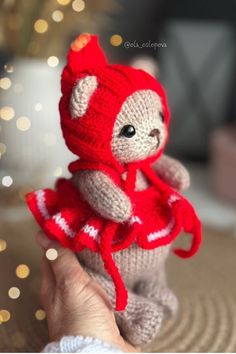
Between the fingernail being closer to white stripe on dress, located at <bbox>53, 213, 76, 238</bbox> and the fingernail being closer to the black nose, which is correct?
white stripe on dress, located at <bbox>53, 213, 76, 238</bbox>

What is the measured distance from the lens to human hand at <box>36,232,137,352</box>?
0.51m

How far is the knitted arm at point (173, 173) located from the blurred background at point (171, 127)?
0.14 m

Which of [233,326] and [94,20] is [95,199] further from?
[94,20]

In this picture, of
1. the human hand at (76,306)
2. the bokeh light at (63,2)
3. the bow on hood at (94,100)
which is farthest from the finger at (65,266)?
the bokeh light at (63,2)

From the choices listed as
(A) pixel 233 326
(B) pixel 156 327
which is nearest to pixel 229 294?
(A) pixel 233 326

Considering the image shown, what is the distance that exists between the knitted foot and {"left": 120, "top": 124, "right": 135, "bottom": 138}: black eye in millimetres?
191

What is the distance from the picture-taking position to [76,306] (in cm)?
53

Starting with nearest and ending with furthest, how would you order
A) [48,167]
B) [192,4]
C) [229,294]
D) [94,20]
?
1. [229,294]
2. [48,167]
3. [94,20]
4. [192,4]

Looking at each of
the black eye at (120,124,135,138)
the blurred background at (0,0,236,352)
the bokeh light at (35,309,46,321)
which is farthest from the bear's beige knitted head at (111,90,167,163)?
the bokeh light at (35,309,46,321)

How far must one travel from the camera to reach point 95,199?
1.65 feet

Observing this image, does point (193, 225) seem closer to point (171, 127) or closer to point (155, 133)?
point (155, 133)

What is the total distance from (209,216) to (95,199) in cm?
66

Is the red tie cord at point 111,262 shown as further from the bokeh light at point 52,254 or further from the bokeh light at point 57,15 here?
the bokeh light at point 57,15

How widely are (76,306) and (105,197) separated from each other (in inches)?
4.9
